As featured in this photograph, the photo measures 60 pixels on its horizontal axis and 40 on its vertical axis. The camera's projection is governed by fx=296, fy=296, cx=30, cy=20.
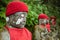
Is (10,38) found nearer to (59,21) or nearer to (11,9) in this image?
(11,9)

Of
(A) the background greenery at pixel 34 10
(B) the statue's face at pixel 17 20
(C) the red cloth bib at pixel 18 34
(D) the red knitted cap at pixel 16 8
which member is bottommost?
(A) the background greenery at pixel 34 10

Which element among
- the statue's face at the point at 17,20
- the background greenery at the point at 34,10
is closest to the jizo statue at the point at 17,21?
the statue's face at the point at 17,20

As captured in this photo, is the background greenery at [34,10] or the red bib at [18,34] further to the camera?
the background greenery at [34,10]

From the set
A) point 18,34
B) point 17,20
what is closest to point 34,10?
point 17,20

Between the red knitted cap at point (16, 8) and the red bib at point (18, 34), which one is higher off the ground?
the red knitted cap at point (16, 8)

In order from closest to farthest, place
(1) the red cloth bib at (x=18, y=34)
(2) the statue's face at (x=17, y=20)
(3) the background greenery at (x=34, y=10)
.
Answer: (1) the red cloth bib at (x=18, y=34) → (2) the statue's face at (x=17, y=20) → (3) the background greenery at (x=34, y=10)

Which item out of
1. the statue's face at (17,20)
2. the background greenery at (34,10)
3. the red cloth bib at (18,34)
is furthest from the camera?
the background greenery at (34,10)

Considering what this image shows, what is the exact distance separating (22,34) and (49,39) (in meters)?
3.01

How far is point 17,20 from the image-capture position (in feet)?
15.4

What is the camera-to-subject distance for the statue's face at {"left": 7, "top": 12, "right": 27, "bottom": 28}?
4.66 m

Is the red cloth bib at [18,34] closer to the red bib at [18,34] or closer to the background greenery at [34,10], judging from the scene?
the red bib at [18,34]

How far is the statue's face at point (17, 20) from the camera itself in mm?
4656

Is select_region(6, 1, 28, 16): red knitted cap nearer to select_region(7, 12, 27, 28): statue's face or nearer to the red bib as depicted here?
select_region(7, 12, 27, 28): statue's face

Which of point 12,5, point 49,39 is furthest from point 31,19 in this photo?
point 12,5
